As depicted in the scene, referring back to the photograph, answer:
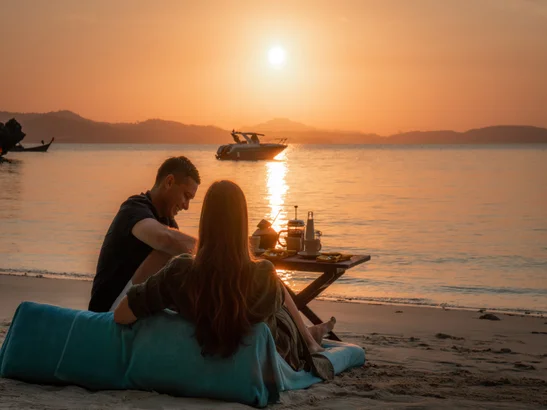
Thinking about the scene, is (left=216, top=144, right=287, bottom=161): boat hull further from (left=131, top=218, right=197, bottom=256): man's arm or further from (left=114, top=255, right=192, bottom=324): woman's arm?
(left=114, top=255, right=192, bottom=324): woman's arm

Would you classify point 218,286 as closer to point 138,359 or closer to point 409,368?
point 138,359

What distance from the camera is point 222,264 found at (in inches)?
139

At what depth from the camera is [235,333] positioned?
370 cm

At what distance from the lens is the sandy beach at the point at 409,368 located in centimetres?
384

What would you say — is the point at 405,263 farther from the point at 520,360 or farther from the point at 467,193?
the point at 467,193

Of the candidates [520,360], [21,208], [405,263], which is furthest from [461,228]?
[520,360]

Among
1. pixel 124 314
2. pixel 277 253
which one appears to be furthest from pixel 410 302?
pixel 124 314

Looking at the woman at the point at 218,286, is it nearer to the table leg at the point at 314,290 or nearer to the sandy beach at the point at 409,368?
the sandy beach at the point at 409,368

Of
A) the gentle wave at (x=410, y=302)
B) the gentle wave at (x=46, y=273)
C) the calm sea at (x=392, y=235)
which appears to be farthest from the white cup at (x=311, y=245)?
the gentle wave at (x=46, y=273)

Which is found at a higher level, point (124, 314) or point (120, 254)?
point (120, 254)

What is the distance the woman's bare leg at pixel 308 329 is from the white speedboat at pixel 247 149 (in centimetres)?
8257

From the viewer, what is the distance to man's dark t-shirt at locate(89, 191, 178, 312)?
13.9 ft

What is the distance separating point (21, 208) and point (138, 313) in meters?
19.6

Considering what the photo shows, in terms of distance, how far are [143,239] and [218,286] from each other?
0.80 m
